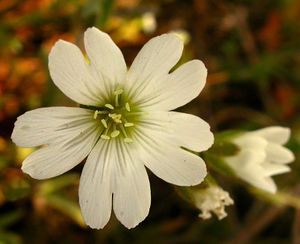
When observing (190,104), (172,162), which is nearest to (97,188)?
(172,162)

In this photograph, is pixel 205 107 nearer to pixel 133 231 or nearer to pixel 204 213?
pixel 133 231

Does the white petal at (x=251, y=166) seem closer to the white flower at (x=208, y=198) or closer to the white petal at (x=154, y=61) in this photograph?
the white flower at (x=208, y=198)

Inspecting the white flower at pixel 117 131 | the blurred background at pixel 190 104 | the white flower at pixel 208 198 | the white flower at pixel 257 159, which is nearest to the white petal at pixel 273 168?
the white flower at pixel 257 159

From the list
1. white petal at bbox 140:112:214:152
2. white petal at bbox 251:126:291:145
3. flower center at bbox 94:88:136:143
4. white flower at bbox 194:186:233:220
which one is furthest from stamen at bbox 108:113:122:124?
white petal at bbox 251:126:291:145

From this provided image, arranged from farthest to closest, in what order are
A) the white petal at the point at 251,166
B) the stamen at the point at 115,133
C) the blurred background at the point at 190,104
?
the blurred background at the point at 190,104
the white petal at the point at 251,166
the stamen at the point at 115,133

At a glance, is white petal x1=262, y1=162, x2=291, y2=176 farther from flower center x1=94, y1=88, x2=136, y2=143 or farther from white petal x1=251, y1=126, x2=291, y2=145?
flower center x1=94, y1=88, x2=136, y2=143

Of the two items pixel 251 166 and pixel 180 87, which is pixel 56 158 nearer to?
pixel 180 87

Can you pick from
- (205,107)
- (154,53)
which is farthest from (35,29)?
(154,53)
